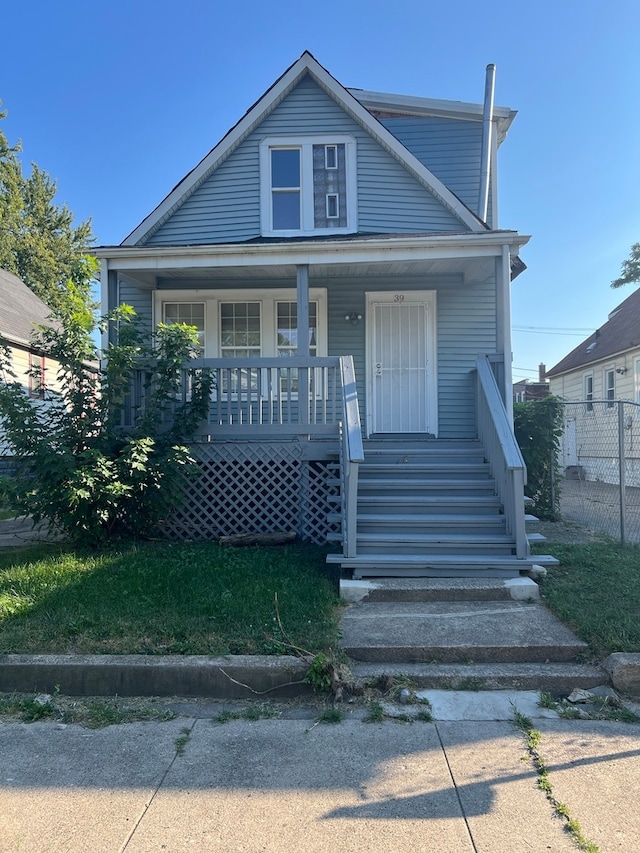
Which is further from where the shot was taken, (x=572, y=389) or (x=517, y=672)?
(x=572, y=389)

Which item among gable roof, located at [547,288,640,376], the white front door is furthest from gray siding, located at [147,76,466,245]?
gable roof, located at [547,288,640,376]

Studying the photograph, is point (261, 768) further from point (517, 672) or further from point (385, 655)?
point (517, 672)

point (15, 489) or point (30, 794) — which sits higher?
point (15, 489)

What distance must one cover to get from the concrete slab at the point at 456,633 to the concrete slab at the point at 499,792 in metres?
0.72

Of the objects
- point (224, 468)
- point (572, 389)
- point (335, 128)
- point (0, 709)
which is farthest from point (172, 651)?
point (572, 389)

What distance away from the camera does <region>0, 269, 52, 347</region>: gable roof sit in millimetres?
14290

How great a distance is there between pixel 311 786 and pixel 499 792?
0.88 m

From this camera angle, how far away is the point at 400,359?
9.04 m

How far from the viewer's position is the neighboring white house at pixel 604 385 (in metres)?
12.8

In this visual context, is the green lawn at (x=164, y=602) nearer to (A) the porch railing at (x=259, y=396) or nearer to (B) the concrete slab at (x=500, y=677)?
(B) the concrete slab at (x=500, y=677)

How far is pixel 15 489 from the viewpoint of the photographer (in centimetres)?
564

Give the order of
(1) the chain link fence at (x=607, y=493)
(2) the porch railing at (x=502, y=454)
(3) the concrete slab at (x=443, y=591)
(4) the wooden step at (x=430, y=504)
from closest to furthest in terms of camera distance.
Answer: (3) the concrete slab at (x=443, y=591), (2) the porch railing at (x=502, y=454), (4) the wooden step at (x=430, y=504), (1) the chain link fence at (x=607, y=493)

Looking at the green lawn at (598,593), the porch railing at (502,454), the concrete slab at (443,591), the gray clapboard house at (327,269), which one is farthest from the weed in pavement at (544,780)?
the gray clapboard house at (327,269)

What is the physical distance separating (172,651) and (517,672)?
2.34 meters
